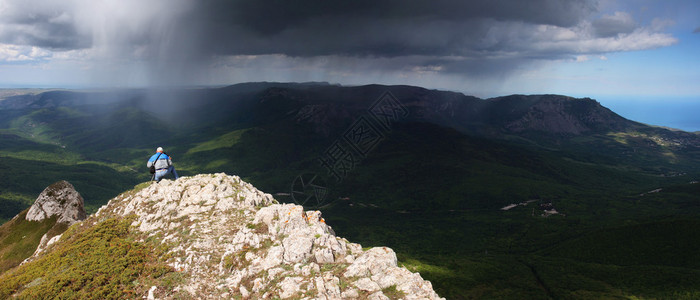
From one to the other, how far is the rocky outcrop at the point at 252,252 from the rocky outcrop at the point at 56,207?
27309 mm

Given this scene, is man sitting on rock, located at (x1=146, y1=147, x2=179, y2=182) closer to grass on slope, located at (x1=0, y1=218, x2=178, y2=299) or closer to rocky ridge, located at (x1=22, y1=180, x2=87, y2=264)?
grass on slope, located at (x1=0, y1=218, x2=178, y2=299)

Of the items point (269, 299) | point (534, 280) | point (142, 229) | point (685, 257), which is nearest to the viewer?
point (269, 299)

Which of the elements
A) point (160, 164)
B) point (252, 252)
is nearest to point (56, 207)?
point (160, 164)

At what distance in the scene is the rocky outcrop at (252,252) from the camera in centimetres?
2984

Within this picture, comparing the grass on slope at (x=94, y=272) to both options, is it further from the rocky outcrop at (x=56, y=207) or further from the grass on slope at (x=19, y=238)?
the rocky outcrop at (x=56, y=207)

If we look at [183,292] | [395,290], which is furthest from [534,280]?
[183,292]

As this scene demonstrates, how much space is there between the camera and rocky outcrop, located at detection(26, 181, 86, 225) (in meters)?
62.1

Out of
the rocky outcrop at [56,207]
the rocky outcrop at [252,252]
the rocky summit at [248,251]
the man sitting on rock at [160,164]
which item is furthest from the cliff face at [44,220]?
the man sitting on rock at [160,164]

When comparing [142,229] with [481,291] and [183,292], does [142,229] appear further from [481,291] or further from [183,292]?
[481,291]

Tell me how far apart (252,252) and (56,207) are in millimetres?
58241

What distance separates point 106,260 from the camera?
33.1m

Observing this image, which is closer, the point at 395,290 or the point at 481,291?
the point at 395,290

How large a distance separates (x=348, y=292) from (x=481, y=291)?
123 meters

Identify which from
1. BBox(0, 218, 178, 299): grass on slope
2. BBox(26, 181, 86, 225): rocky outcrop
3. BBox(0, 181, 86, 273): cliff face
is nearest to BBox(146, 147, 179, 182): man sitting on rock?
BBox(0, 218, 178, 299): grass on slope
